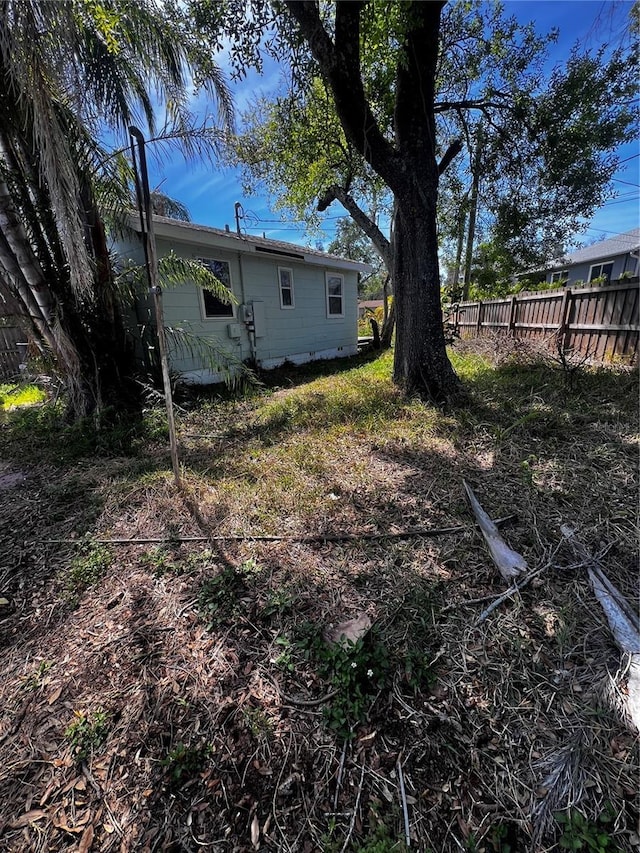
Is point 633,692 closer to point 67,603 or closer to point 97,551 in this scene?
point 67,603

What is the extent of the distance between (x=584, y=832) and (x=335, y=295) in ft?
38.6

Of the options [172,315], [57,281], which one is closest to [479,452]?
[57,281]

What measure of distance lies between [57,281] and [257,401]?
3.21 meters

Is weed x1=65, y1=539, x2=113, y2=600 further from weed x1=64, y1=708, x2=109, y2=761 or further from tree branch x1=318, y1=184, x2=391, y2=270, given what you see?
tree branch x1=318, y1=184, x2=391, y2=270

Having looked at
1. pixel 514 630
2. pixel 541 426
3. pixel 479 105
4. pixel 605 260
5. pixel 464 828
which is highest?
pixel 479 105

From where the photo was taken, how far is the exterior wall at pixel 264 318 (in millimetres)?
7250

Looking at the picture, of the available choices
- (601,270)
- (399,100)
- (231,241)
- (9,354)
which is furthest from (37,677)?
(601,270)

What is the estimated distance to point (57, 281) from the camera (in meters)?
4.48

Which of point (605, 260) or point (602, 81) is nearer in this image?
point (602, 81)

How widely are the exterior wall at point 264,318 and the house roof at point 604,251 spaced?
1279 cm

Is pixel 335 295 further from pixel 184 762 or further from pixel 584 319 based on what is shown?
pixel 184 762

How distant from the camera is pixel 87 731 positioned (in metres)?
1.47

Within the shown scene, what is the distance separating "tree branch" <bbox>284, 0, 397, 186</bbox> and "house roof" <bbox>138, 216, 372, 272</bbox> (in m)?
3.51

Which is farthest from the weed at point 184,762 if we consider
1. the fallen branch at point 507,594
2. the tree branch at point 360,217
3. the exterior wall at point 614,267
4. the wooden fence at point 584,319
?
the exterior wall at point 614,267
